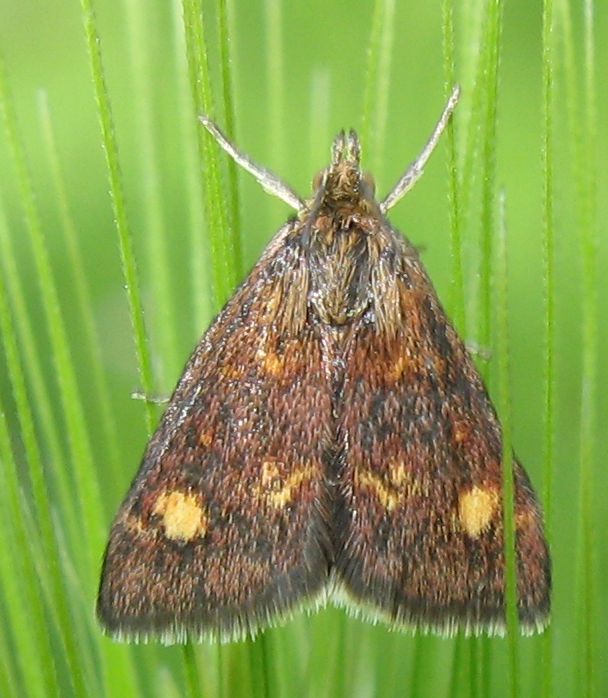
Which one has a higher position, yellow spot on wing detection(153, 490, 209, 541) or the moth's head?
the moth's head

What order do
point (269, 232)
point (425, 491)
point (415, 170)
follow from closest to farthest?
point (425, 491) → point (415, 170) → point (269, 232)

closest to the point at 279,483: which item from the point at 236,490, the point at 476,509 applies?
the point at 236,490

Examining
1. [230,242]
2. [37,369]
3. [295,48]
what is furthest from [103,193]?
[230,242]

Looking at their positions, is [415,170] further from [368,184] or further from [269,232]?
[269,232]

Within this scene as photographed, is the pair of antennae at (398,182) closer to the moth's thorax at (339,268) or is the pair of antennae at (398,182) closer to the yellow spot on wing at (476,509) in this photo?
the moth's thorax at (339,268)

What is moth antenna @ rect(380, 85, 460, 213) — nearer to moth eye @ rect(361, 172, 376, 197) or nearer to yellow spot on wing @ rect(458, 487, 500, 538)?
moth eye @ rect(361, 172, 376, 197)

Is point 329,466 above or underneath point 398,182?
underneath

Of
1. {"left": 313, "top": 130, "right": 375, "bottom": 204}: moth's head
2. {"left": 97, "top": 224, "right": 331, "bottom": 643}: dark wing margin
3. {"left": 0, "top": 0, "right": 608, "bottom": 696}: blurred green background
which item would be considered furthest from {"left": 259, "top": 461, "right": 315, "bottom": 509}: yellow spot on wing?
{"left": 313, "top": 130, "right": 375, "bottom": 204}: moth's head
